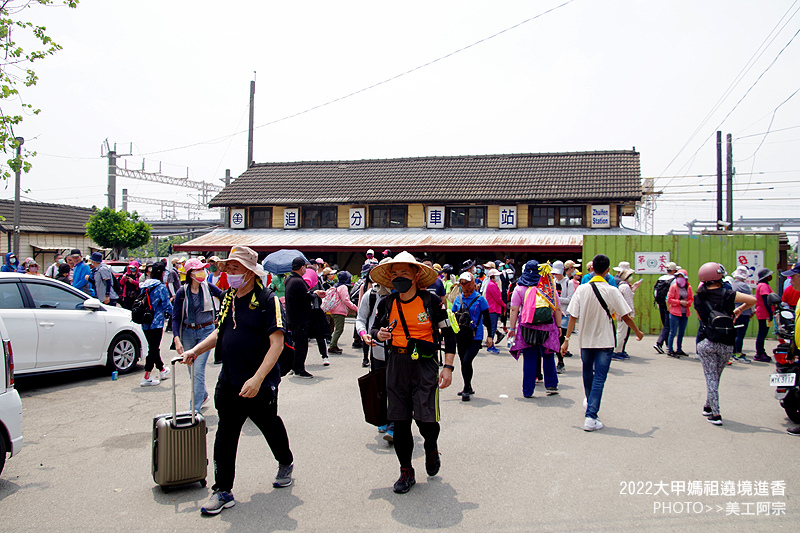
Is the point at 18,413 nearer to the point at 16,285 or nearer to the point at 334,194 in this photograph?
the point at 16,285

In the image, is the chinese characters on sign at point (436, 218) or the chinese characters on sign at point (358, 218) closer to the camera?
the chinese characters on sign at point (436, 218)

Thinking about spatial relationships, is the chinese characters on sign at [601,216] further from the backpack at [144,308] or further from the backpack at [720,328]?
the backpack at [144,308]

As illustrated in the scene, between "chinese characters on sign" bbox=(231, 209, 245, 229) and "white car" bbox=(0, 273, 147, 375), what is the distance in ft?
66.5

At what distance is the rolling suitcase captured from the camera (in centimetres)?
424

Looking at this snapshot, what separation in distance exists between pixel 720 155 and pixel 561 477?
88.0ft

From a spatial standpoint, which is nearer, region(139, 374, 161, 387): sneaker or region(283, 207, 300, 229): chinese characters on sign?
region(139, 374, 161, 387): sneaker

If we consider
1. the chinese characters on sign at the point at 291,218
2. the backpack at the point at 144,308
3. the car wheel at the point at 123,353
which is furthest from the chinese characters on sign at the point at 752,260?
the chinese characters on sign at the point at 291,218

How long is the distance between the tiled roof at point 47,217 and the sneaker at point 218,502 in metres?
41.0

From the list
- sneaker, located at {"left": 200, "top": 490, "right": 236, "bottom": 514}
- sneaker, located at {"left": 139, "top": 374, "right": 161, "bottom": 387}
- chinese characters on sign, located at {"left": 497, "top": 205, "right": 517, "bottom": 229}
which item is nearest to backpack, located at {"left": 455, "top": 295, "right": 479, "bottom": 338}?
sneaker, located at {"left": 200, "top": 490, "right": 236, "bottom": 514}

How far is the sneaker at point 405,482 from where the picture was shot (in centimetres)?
429

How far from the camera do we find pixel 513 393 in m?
7.69

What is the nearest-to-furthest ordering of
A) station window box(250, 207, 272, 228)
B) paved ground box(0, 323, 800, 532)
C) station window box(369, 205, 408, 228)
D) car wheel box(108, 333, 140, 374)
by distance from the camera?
paved ground box(0, 323, 800, 532)
car wheel box(108, 333, 140, 374)
station window box(369, 205, 408, 228)
station window box(250, 207, 272, 228)

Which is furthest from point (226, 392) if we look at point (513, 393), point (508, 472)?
point (513, 393)

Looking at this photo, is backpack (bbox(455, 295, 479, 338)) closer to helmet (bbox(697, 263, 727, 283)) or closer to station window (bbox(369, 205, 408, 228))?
helmet (bbox(697, 263, 727, 283))
